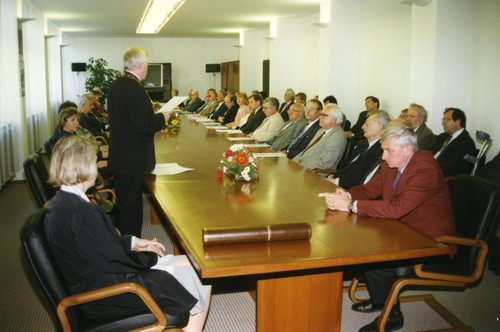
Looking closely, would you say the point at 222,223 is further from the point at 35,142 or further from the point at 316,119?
the point at 35,142

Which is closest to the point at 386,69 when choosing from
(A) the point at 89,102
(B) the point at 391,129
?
(A) the point at 89,102

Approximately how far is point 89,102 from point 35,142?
10.9ft

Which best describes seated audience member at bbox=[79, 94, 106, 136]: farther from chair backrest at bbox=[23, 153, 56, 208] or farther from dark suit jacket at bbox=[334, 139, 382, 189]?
dark suit jacket at bbox=[334, 139, 382, 189]

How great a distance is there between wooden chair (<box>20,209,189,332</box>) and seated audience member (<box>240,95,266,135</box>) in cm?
644

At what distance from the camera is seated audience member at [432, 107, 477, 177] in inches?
210

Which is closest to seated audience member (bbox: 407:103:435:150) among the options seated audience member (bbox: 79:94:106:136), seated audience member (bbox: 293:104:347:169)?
seated audience member (bbox: 293:104:347:169)

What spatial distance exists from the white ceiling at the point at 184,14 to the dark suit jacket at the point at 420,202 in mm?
8132

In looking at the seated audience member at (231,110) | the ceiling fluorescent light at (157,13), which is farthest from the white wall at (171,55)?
the seated audience member at (231,110)

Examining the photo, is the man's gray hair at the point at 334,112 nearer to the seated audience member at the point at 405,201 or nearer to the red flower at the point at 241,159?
the red flower at the point at 241,159

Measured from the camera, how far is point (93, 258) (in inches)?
78.1

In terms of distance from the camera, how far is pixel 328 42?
31.1 ft

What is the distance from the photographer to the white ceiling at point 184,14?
1020 cm

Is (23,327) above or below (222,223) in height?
below

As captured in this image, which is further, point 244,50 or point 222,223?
point 244,50
